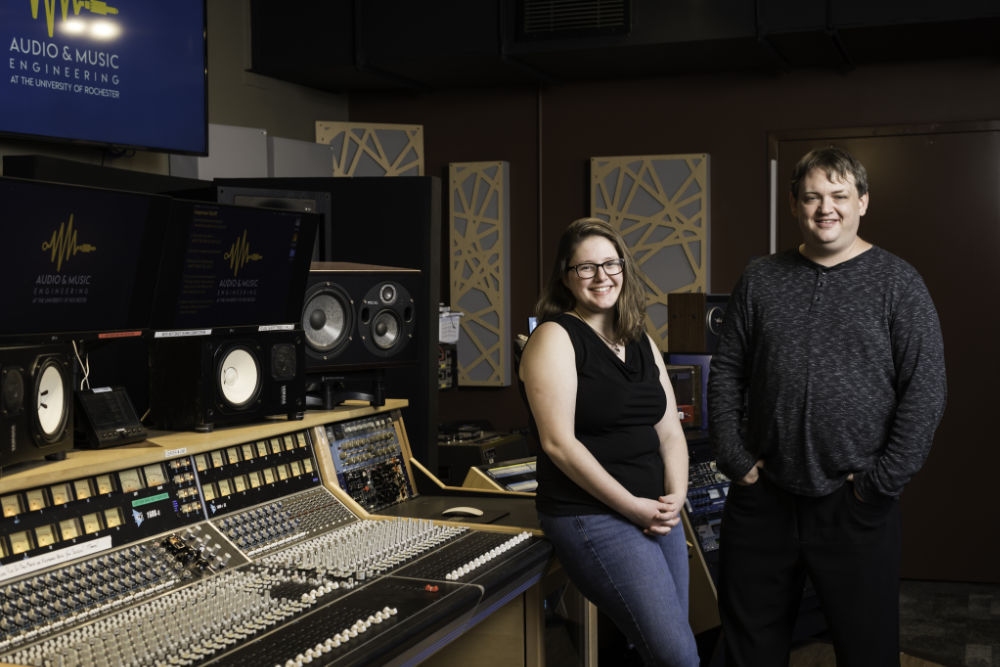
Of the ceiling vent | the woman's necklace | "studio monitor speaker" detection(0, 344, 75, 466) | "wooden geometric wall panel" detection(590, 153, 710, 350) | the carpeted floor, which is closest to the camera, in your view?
"studio monitor speaker" detection(0, 344, 75, 466)

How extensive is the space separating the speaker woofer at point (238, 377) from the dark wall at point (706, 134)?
3.64m

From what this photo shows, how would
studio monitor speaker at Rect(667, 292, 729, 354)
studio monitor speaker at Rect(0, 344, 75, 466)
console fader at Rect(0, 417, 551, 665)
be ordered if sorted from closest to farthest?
console fader at Rect(0, 417, 551, 665), studio monitor speaker at Rect(0, 344, 75, 466), studio monitor speaker at Rect(667, 292, 729, 354)

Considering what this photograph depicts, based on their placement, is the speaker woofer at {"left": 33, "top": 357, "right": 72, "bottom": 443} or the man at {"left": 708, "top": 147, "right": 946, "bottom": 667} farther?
the man at {"left": 708, "top": 147, "right": 946, "bottom": 667}

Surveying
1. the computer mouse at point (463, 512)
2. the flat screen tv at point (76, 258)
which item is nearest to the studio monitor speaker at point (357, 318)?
the computer mouse at point (463, 512)

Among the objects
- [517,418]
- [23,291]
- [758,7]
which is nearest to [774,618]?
[23,291]

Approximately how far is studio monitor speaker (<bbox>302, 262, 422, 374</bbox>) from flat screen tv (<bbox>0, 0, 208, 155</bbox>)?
1782 mm

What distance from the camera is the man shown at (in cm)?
242

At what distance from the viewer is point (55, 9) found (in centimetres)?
407

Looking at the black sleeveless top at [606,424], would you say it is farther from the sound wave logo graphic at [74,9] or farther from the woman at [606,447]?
the sound wave logo graphic at [74,9]

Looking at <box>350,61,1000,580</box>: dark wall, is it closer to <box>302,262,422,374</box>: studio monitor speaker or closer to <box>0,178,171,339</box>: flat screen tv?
<box>302,262,422,374</box>: studio monitor speaker

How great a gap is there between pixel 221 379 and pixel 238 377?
64 millimetres

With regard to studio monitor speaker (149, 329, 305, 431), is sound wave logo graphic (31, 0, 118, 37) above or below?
above

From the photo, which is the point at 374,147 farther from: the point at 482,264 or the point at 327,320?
the point at 327,320

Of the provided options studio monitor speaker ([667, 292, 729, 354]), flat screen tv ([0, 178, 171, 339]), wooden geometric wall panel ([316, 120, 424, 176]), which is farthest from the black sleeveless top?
wooden geometric wall panel ([316, 120, 424, 176])
